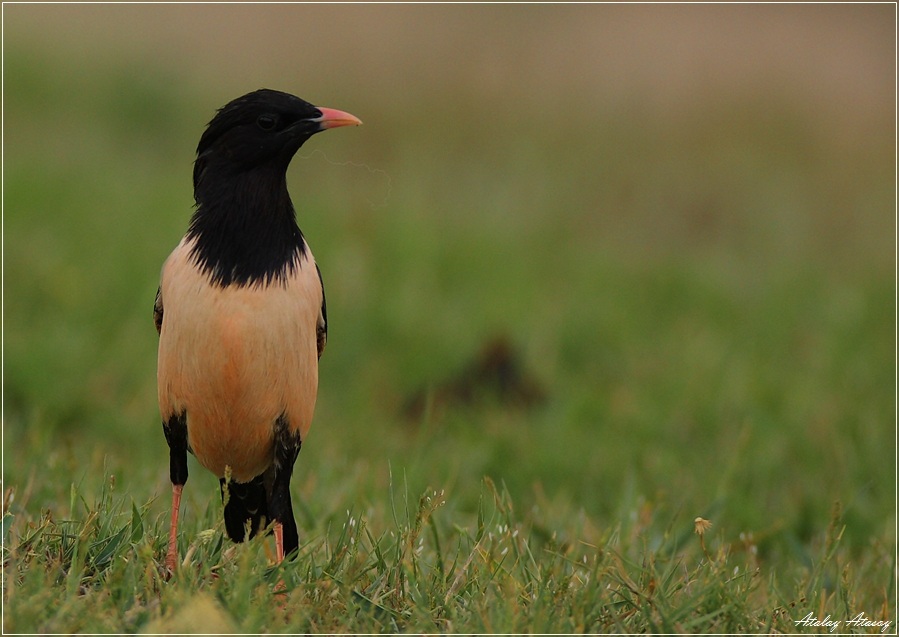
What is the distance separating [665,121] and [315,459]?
26.4ft

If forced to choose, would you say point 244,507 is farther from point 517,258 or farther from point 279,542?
point 517,258

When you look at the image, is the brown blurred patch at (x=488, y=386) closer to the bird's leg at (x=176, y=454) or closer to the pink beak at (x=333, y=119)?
the bird's leg at (x=176, y=454)

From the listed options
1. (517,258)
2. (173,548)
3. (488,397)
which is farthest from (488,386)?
(173,548)

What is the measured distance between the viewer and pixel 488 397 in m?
9.28

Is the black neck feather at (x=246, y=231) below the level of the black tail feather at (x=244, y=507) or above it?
above

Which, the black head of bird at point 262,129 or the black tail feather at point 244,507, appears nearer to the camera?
the black head of bird at point 262,129

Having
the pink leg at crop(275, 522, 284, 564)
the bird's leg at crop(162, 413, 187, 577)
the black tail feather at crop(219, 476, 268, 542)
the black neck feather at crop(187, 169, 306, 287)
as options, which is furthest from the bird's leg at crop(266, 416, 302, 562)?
the black neck feather at crop(187, 169, 306, 287)

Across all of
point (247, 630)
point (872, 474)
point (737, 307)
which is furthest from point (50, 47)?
point (247, 630)

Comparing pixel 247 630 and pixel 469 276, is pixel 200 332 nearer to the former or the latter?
pixel 247 630

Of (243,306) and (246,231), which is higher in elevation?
(246,231)

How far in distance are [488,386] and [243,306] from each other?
4893 mm

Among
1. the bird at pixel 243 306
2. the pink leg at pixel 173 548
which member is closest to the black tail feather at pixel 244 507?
the bird at pixel 243 306

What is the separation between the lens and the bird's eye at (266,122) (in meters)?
4.83

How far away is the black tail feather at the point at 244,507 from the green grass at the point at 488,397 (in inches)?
3.4
